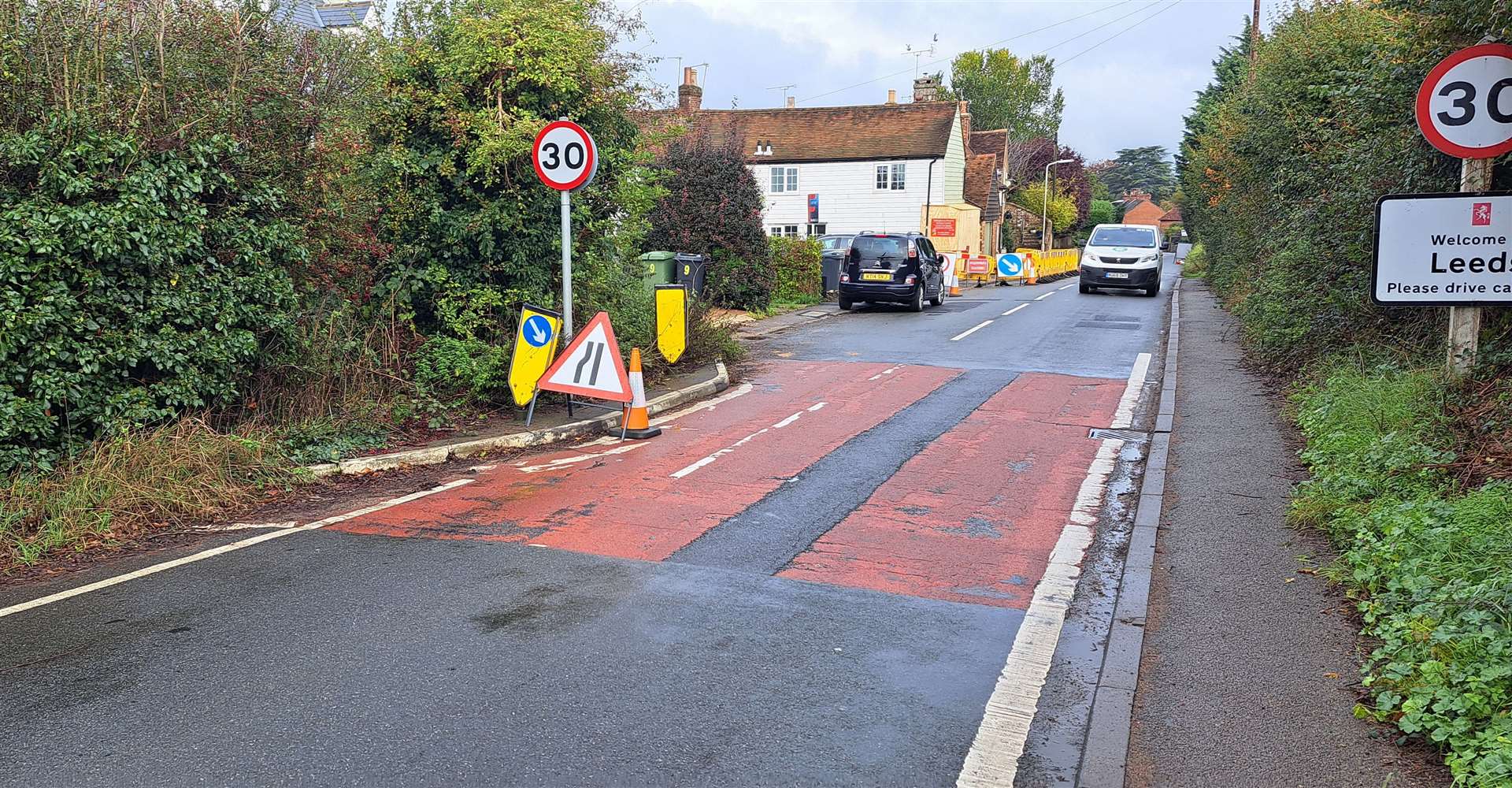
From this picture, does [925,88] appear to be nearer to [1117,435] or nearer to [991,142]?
[991,142]

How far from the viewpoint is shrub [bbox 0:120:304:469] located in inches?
284

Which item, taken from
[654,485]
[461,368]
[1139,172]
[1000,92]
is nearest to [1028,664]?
[654,485]

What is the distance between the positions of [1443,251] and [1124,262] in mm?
25004

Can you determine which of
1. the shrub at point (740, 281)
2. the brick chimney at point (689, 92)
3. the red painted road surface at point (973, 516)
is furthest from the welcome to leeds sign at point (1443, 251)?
the brick chimney at point (689, 92)

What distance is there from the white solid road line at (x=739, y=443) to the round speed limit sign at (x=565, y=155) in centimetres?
274

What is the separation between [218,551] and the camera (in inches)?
268

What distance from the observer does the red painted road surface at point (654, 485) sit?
23.8 feet

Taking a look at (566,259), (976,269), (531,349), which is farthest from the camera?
(976,269)

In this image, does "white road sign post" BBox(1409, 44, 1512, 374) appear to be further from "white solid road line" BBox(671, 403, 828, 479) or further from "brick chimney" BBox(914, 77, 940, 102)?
"brick chimney" BBox(914, 77, 940, 102)

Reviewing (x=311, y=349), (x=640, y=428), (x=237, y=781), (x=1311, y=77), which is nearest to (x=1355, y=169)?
(x=1311, y=77)

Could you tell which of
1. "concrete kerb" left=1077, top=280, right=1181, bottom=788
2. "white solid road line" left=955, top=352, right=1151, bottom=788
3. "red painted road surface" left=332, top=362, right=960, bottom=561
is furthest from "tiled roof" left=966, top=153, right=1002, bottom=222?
"white solid road line" left=955, top=352, right=1151, bottom=788

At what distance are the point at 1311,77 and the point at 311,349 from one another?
475 inches

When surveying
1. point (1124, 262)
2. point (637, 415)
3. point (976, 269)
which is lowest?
point (637, 415)

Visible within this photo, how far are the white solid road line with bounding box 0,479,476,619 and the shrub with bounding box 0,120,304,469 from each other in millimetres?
1458
